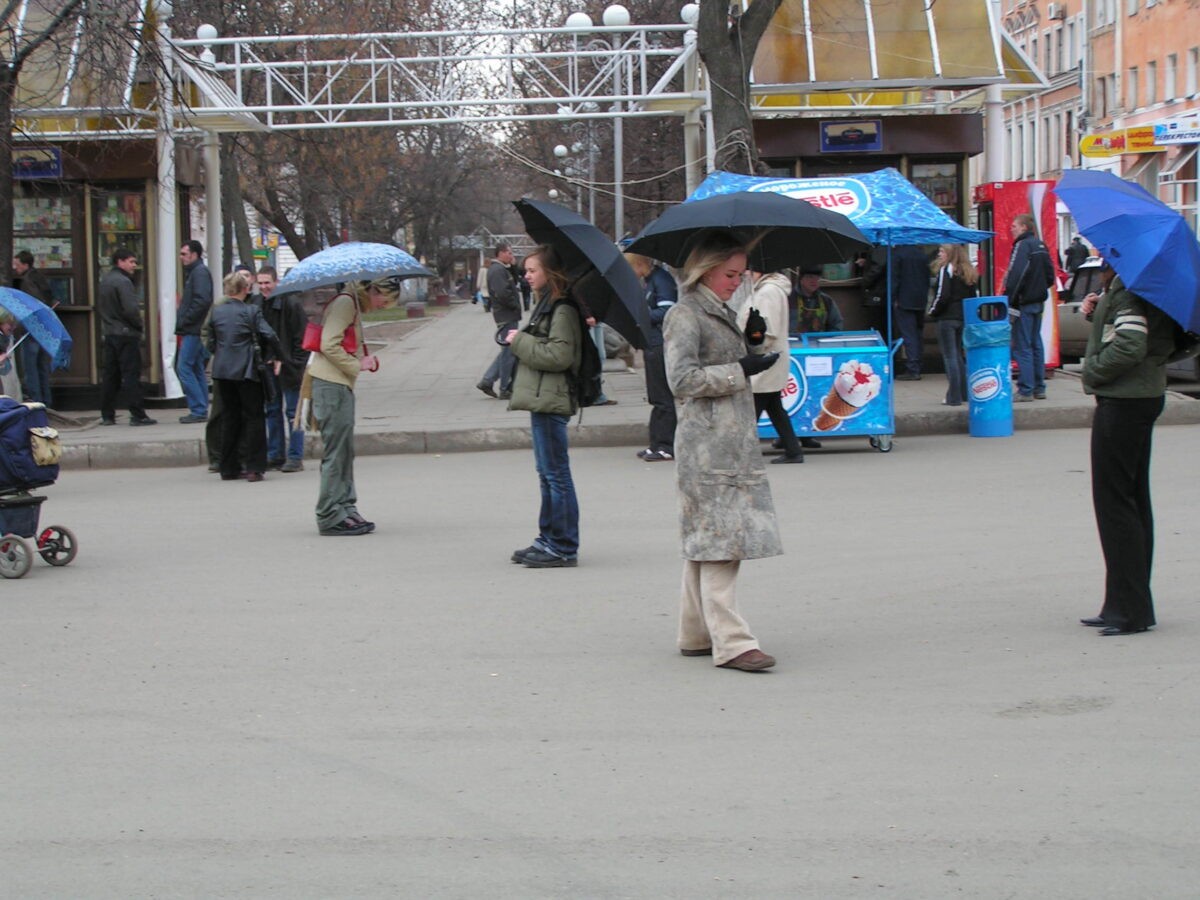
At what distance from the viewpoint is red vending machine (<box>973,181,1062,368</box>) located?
19.1 meters

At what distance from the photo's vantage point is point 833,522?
10.7m

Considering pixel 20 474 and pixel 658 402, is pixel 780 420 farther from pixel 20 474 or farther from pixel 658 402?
pixel 20 474

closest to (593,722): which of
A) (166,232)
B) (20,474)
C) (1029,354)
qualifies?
(20,474)

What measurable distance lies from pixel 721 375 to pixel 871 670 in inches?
55.1

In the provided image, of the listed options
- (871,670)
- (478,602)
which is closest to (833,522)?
(478,602)

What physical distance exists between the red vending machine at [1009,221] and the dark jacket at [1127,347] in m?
→ 11.9

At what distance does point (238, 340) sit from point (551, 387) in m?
5.24

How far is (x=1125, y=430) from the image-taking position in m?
7.06

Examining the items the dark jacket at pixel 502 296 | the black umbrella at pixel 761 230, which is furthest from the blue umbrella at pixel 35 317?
the dark jacket at pixel 502 296

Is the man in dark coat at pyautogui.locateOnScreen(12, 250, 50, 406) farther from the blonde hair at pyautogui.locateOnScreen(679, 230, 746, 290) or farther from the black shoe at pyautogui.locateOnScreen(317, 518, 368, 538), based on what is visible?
the blonde hair at pyautogui.locateOnScreen(679, 230, 746, 290)

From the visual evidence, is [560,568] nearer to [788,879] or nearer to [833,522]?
[833,522]

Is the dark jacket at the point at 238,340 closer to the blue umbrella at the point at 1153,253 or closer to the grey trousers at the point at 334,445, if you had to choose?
the grey trousers at the point at 334,445

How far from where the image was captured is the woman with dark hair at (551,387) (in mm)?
8961

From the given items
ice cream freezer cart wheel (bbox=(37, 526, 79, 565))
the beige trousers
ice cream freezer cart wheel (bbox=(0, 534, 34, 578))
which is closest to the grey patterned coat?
the beige trousers
